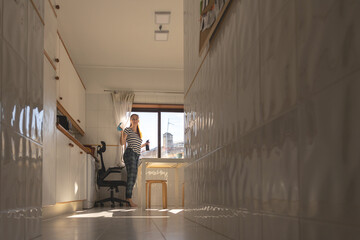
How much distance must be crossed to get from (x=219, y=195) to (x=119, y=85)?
6.11m

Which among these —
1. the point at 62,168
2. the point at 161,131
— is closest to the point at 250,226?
the point at 62,168

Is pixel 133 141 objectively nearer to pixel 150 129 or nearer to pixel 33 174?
pixel 150 129

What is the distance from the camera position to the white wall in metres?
0.78

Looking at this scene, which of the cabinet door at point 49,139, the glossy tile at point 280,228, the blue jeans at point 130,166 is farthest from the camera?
the blue jeans at point 130,166

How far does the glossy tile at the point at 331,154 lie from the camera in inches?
29.5

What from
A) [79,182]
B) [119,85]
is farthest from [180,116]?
[79,182]

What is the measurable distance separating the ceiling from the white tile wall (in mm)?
3298

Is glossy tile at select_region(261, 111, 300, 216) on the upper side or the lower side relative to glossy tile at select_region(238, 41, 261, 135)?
lower

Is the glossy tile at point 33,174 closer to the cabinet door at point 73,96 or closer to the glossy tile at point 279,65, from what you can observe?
the glossy tile at point 279,65

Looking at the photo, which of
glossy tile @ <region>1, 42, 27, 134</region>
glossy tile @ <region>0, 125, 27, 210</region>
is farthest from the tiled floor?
glossy tile @ <region>1, 42, 27, 134</region>

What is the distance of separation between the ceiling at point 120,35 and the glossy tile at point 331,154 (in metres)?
4.47

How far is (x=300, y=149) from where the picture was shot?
1.00m

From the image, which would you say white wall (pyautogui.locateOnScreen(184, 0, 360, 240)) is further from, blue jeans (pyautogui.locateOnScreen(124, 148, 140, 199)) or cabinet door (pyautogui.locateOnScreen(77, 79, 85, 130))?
cabinet door (pyautogui.locateOnScreen(77, 79, 85, 130))

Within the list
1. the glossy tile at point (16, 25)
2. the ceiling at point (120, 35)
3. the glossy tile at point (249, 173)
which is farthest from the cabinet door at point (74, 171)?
the glossy tile at point (249, 173)
